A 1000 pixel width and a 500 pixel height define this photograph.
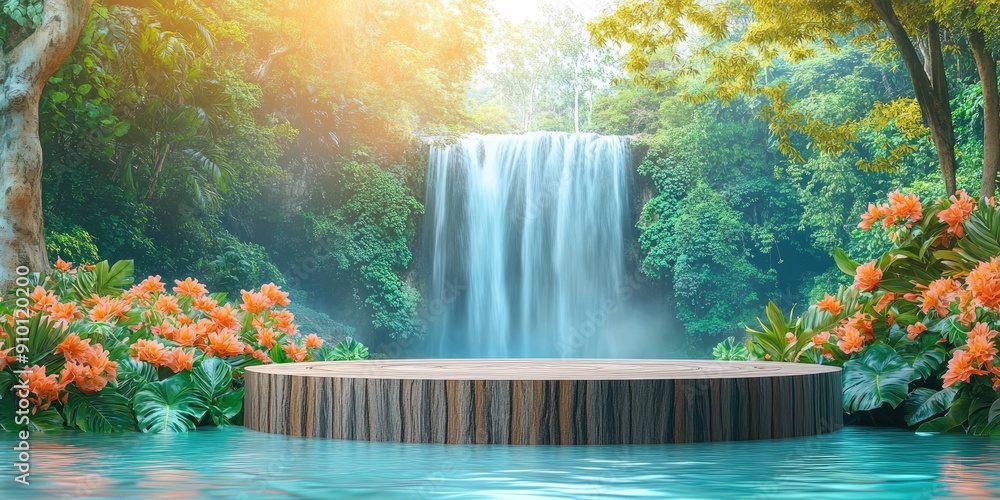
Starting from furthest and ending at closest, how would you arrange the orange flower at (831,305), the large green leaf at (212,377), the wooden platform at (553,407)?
1. the orange flower at (831,305)
2. the large green leaf at (212,377)
3. the wooden platform at (553,407)

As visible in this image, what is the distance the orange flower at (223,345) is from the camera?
4.48 metres

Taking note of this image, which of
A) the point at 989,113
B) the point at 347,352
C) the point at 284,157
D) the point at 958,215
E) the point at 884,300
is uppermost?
the point at 284,157

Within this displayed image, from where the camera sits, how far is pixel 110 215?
15023 mm

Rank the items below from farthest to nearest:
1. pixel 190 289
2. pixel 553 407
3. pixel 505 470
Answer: pixel 190 289, pixel 553 407, pixel 505 470

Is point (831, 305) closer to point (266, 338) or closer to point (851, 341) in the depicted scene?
point (851, 341)

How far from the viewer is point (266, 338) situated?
191 inches

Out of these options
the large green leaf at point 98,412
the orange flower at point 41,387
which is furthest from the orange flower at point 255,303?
the orange flower at point 41,387

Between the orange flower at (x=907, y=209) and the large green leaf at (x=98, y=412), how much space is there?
3.49 metres

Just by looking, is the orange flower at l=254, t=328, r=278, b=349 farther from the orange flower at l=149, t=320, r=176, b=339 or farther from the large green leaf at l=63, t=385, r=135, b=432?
the large green leaf at l=63, t=385, r=135, b=432

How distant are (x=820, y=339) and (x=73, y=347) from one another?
3231 mm

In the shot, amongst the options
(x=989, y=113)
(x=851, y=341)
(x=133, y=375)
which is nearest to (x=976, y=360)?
(x=851, y=341)

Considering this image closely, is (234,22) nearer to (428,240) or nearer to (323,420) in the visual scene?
(428,240)

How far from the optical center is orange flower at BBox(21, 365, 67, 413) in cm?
392

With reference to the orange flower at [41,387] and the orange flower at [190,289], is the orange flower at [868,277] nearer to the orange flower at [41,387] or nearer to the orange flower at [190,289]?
the orange flower at [190,289]
